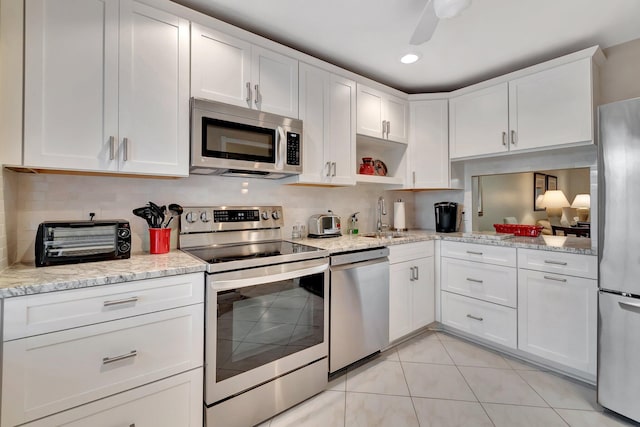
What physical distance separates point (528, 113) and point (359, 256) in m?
1.89

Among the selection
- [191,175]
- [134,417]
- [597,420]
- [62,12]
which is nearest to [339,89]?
[191,175]

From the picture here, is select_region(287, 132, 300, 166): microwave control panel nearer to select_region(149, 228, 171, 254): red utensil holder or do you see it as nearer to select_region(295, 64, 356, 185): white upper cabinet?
select_region(295, 64, 356, 185): white upper cabinet

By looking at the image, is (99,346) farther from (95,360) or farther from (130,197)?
(130,197)

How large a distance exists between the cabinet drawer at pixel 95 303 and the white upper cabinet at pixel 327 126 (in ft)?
3.84

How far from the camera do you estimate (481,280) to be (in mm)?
2561

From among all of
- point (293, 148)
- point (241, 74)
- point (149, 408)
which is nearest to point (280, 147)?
point (293, 148)

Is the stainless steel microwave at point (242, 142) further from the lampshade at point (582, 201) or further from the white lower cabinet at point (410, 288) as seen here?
the lampshade at point (582, 201)

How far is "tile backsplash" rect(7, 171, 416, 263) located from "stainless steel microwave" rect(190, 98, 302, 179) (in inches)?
6.3

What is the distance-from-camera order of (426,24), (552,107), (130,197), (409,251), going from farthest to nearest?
(409,251) < (552,107) < (130,197) < (426,24)

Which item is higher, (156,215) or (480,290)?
(156,215)

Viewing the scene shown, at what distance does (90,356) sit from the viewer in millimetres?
1229

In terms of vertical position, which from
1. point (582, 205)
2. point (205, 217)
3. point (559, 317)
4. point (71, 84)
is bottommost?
point (559, 317)

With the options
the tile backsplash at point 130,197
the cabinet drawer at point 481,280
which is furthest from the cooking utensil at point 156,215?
the cabinet drawer at point 481,280

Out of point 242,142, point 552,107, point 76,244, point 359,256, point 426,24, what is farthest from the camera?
point 552,107
